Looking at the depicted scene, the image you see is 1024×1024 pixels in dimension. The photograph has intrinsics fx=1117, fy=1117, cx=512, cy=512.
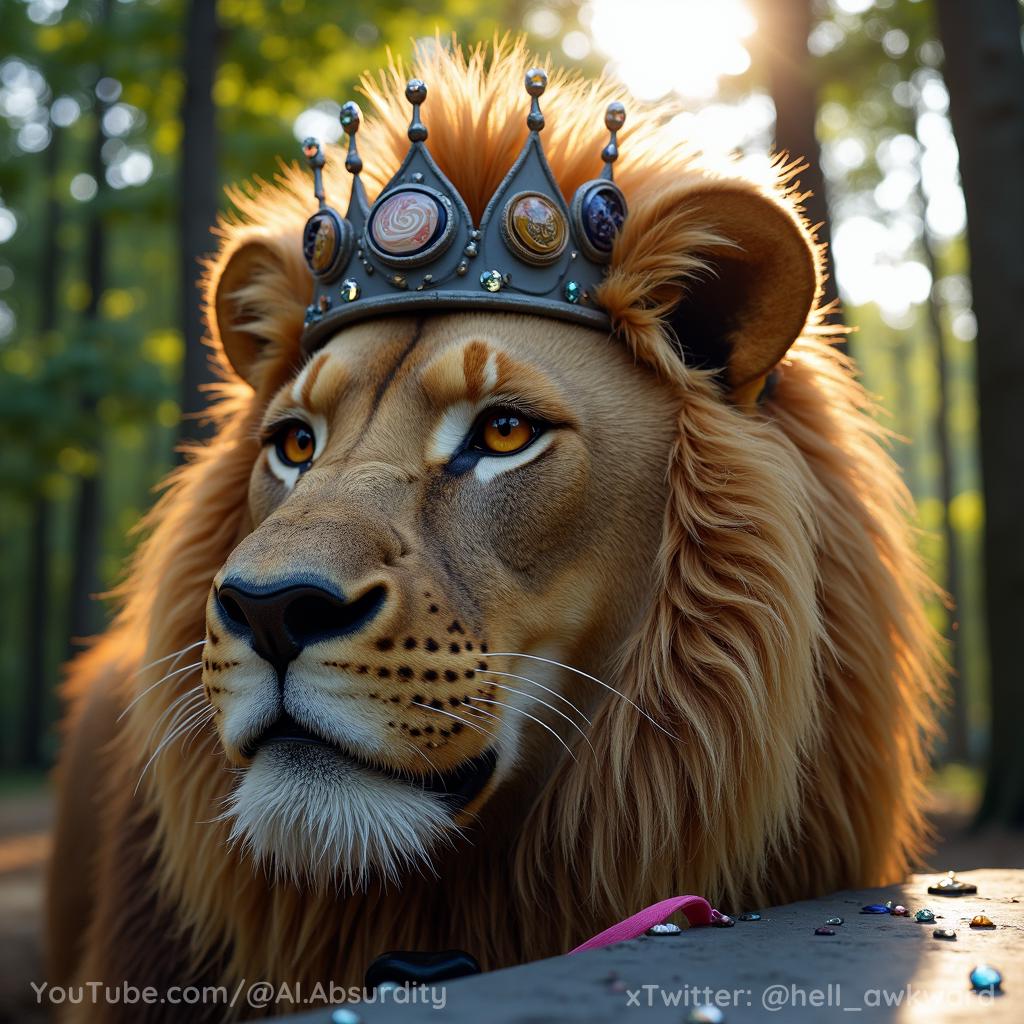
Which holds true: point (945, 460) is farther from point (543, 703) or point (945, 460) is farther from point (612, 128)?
point (543, 703)

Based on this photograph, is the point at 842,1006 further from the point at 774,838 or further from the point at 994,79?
the point at 994,79

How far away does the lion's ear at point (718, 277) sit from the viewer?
2432mm

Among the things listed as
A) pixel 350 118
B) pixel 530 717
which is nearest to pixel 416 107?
pixel 350 118

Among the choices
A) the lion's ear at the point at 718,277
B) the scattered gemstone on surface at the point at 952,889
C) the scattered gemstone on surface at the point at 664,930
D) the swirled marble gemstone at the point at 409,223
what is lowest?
the scattered gemstone on surface at the point at 952,889

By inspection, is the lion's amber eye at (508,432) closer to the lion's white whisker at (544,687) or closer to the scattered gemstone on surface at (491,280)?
the scattered gemstone on surface at (491,280)

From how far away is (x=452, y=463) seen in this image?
233cm

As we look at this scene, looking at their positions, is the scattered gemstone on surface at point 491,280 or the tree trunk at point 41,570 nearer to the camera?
the scattered gemstone on surface at point 491,280

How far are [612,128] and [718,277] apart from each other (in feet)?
1.38

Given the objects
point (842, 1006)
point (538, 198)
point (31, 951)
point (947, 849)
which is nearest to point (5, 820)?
point (31, 951)

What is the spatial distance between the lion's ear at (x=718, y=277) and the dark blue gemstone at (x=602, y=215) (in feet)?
0.13

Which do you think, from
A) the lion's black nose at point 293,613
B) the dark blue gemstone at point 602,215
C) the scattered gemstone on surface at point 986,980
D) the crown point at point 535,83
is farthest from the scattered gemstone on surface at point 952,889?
the crown point at point 535,83

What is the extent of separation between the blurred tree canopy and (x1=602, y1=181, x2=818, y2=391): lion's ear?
504 millimetres

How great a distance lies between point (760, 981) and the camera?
1471mm

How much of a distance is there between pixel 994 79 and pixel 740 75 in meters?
3.46
